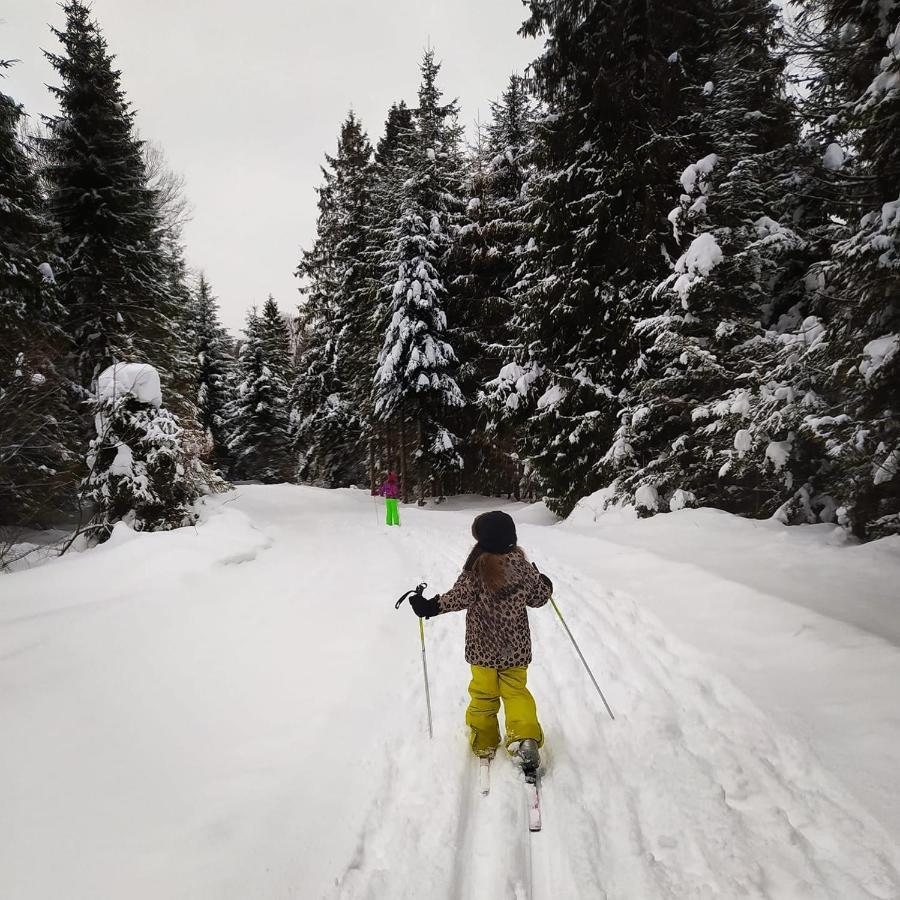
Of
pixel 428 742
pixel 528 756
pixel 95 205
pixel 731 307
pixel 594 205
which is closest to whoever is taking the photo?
pixel 528 756

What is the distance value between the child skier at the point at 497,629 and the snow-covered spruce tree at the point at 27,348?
796cm

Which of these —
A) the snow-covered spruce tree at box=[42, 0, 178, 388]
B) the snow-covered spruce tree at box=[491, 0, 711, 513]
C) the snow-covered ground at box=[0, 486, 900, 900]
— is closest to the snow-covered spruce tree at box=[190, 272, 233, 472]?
the snow-covered spruce tree at box=[42, 0, 178, 388]

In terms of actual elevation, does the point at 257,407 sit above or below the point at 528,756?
above

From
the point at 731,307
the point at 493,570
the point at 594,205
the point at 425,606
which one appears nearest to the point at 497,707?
the point at 425,606

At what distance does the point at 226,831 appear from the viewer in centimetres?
258

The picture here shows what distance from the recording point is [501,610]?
3270mm

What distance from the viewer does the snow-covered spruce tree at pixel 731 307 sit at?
7.38 m

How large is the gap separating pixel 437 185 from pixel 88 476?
1593 cm

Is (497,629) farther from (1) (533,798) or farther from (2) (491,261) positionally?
(2) (491,261)

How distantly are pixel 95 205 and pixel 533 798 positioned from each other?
1547cm

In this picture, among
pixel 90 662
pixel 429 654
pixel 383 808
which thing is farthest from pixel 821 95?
pixel 90 662

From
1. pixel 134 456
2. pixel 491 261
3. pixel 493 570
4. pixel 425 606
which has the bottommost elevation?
pixel 425 606

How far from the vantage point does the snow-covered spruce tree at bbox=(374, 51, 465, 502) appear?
18062 mm

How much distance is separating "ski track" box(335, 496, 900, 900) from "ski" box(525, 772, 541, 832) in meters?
0.05
